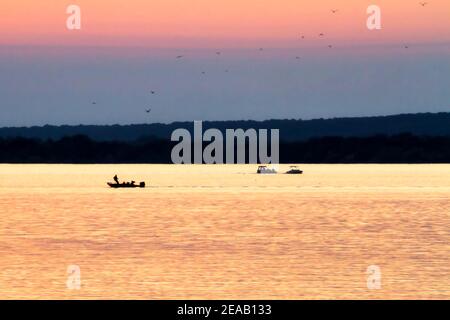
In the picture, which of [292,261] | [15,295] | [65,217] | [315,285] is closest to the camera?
[15,295]

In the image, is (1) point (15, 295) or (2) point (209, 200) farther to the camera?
(2) point (209, 200)

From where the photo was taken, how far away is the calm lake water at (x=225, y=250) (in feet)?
83.8

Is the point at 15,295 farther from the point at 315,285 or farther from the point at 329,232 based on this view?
the point at 329,232

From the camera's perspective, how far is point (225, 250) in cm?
3409

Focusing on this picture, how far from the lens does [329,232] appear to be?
41.4 meters

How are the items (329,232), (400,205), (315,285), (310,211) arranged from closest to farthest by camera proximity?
(315,285), (329,232), (310,211), (400,205)

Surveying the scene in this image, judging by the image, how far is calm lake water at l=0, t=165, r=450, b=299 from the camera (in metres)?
25.5

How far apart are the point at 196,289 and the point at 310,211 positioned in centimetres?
2940
